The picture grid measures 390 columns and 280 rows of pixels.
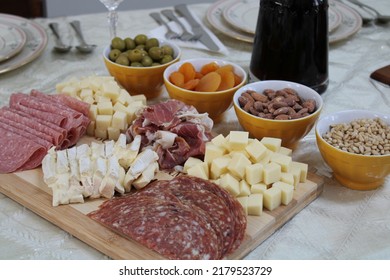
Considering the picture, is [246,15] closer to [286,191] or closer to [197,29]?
[197,29]

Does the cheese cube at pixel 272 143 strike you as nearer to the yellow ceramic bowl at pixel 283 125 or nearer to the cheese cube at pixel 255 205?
the yellow ceramic bowl at pixel 283 125

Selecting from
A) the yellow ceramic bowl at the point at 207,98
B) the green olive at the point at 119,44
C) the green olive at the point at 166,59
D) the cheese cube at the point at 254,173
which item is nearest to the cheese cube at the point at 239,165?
the cheese cube at the point at 254,173

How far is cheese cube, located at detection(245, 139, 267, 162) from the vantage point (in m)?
1.25

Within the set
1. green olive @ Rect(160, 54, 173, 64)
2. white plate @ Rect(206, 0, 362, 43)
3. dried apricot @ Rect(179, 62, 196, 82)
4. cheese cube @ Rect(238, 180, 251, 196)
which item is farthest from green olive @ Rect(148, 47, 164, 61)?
cheese cube @ Rect(238, 180, 251, 196)

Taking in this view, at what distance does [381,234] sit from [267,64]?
583 millimetres

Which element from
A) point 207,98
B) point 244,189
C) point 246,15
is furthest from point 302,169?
point 246,15

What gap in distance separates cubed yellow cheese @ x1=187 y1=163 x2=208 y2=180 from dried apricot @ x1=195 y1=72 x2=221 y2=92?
0.30 m

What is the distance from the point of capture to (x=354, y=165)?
1252 millimetres

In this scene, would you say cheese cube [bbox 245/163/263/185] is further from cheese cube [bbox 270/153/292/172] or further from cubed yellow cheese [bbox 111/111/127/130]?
cubed yellow cheese [bbox 111/111/127/130]

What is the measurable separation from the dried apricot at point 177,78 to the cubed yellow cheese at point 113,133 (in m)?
0.20

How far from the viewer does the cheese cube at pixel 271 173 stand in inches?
48.1

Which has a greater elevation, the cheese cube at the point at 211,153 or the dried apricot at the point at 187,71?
the dried apricot at the point at 187,71

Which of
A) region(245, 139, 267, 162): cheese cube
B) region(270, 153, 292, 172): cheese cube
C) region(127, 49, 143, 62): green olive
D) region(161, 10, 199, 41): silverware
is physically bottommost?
region(161, 10, 199, 41): silverware

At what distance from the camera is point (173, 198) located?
1168mm
